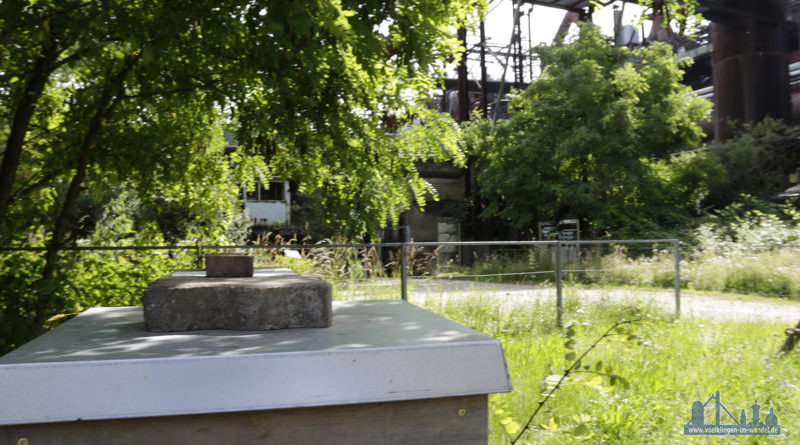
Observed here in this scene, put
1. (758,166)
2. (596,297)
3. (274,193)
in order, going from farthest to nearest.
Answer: (274,193), (758,166), (596,297)

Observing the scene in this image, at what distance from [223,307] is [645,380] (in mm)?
3695

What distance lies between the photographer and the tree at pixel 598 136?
17.0 metres

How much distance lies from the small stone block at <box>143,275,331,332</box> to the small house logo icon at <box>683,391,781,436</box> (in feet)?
9.27

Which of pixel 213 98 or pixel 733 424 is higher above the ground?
pixel 213 98

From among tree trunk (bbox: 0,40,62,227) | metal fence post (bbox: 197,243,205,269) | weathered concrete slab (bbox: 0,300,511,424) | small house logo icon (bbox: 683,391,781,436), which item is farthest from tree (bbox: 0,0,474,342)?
small house logo icon (bbox: 683,391,781,436)

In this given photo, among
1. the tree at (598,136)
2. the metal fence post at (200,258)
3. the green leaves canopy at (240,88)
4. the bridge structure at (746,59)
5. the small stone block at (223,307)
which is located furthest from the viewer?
the bridge structure at (746,59)

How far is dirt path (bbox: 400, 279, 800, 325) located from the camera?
296 inches

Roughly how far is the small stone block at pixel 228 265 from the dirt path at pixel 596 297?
4.70m

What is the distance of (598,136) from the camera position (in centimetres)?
1645

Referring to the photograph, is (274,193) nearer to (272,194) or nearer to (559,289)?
(272,194)

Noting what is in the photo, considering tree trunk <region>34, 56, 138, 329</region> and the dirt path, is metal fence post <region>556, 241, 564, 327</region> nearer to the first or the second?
the dirt path

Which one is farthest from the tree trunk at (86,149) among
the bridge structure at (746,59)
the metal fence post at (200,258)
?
the bridge structure at (746,59)

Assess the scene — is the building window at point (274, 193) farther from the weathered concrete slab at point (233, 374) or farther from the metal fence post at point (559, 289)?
the weathered concrete slab at point (233, 374)

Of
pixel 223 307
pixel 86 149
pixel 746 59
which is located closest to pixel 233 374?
pixel 223 307
